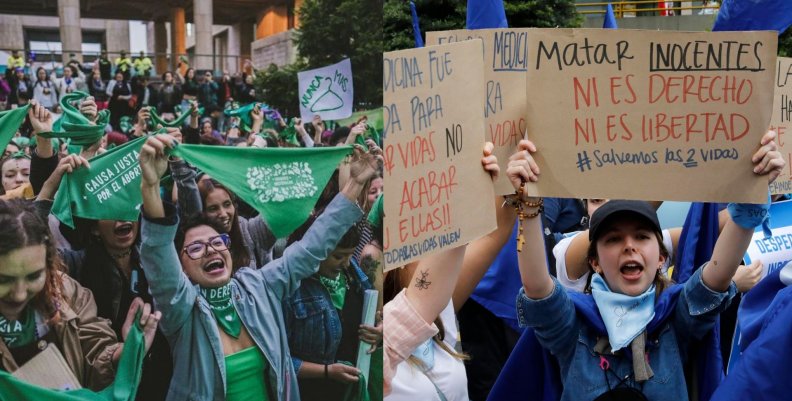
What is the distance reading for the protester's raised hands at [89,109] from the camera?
1.97 meters

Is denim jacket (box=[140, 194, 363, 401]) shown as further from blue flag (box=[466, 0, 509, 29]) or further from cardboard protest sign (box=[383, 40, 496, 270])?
blue flag (box=[466, 0, 509, 29])

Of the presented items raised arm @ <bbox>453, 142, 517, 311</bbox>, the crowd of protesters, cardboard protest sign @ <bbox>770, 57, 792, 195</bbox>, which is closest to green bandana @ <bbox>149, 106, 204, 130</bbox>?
the crowd of protesters

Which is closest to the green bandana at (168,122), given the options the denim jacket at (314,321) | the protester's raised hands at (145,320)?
the protester's raised hands at (145,320)

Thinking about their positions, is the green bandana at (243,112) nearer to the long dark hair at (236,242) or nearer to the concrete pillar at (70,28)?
the long dark hair at (236,242)

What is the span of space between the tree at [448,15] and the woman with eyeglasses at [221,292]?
516 inches

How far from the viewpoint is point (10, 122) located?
1910mm

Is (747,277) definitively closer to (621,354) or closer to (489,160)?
(621,354)

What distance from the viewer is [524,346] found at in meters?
3.28

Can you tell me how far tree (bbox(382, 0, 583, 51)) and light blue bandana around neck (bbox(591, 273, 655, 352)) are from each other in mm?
12498

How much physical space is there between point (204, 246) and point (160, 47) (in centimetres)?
46

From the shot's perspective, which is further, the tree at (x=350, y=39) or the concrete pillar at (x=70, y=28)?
the tree at (x=350, y=39)

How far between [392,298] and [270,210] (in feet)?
3.17

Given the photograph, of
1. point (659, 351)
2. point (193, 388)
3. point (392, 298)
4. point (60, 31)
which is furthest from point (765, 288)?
point (60, 31)

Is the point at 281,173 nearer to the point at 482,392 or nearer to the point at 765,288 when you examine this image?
the point at 765,288
